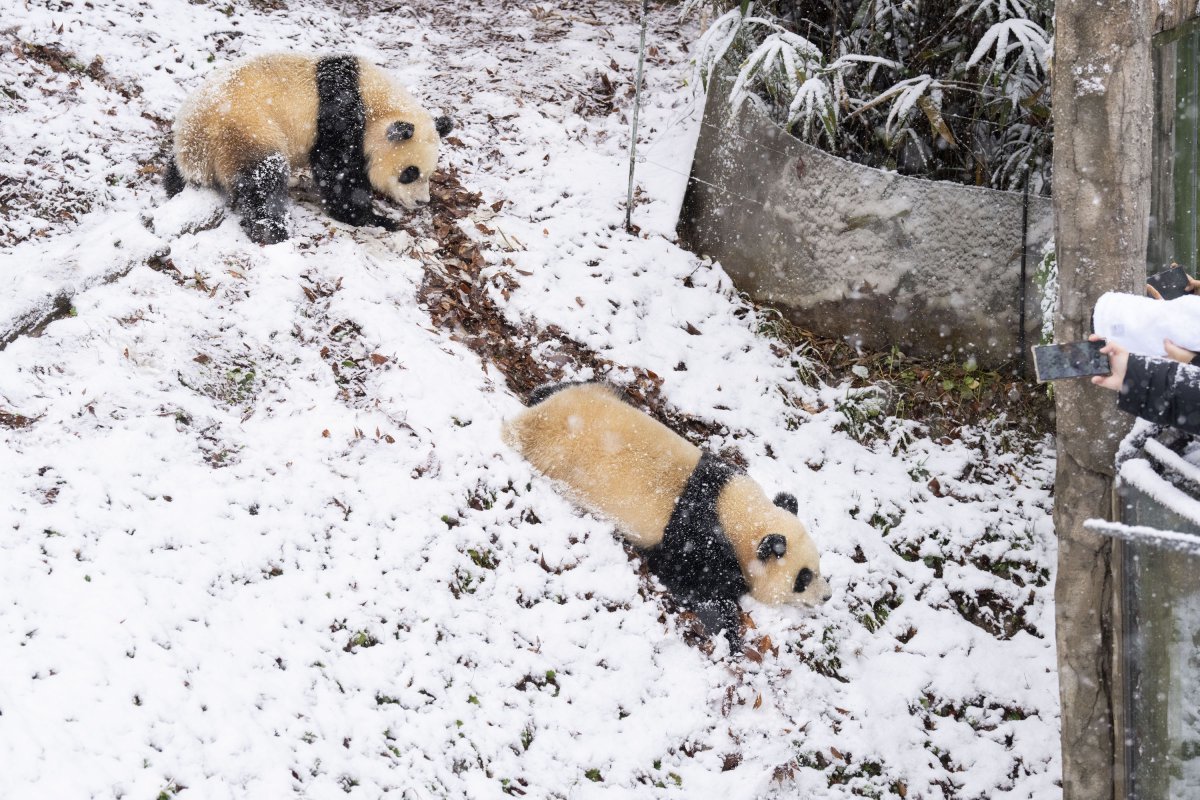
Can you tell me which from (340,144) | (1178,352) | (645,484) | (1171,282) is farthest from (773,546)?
(340,144)

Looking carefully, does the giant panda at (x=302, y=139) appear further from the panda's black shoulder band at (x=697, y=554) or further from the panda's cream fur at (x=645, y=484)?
the panda's black shoulder band at (x=697, y=554)

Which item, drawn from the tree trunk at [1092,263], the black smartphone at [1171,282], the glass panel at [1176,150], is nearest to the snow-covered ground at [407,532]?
the tree trunk at [1092,263]

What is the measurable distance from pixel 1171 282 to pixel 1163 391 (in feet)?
2.87

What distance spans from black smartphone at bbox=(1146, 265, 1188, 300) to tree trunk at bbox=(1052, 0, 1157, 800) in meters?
0.07

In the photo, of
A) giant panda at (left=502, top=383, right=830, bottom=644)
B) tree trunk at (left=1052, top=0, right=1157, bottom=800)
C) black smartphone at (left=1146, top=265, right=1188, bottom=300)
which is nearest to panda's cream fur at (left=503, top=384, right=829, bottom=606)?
giant panda at (left=502, top=383, right=830, bottom=644)

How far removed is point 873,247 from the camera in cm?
598

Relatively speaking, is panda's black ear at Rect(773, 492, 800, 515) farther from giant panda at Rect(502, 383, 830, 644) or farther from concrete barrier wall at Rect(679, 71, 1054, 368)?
concrete barrier wall at Rect(679, 71, 1054, 368)

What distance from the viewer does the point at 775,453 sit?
5551mm

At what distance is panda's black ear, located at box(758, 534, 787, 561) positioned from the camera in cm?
445

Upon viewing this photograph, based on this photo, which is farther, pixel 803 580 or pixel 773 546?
pixel 803 580

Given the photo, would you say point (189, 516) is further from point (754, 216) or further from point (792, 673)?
point (754, 216)

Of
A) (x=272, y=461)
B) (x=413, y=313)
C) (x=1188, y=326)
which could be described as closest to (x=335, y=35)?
(x=413, y=313)

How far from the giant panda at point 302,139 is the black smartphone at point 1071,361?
14.8ft

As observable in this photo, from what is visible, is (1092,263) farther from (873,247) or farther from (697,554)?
(873,247)
